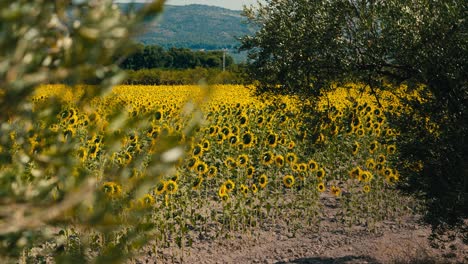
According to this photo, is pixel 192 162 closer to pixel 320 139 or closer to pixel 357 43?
pixel 320 139

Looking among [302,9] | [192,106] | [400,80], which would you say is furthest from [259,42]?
[192,106]

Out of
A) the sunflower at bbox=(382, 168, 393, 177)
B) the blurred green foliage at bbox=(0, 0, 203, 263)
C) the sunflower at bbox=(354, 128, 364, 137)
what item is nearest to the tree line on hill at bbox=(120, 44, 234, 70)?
the sunflower at bbox=(354, 128, 364, 137)

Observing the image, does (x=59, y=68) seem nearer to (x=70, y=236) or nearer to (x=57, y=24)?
(x=57, y=24)

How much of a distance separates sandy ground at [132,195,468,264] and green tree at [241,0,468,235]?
36.8 inches

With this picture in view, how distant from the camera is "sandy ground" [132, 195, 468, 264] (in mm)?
9227

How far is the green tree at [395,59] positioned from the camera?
760 centimetres

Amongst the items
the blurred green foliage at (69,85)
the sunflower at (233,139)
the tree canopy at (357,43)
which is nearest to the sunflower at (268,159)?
the sunflower at (233,139)

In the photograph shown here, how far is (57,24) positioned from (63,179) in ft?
1.59

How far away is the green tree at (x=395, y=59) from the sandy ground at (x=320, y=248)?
935 millimetres

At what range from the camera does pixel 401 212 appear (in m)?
11.6

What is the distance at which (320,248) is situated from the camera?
32.0 ft

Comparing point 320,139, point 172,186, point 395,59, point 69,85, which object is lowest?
point 320,139

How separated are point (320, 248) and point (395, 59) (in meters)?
2.89

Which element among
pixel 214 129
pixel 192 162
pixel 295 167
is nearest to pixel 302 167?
pixel 295 167
